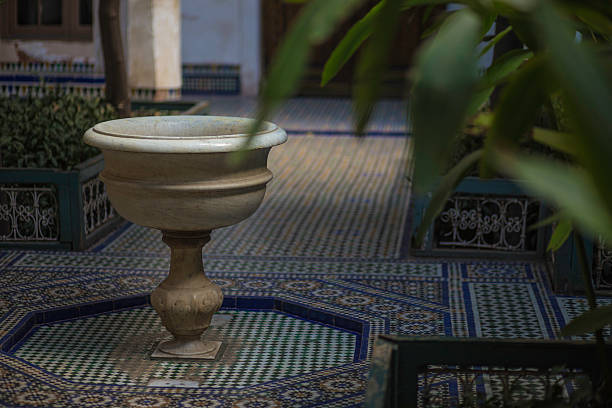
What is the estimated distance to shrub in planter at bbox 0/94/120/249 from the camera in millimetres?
4051

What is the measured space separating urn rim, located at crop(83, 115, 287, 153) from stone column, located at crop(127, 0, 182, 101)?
5.62 m

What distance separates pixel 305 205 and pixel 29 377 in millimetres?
2696

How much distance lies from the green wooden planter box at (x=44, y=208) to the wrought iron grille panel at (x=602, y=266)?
2.25 m

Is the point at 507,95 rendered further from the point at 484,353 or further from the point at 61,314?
the point at 61,314

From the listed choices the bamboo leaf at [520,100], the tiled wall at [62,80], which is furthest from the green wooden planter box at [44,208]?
the tiled wall at [62,80]

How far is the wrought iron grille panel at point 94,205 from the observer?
4223mm

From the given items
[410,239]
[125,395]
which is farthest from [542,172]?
[410,239]

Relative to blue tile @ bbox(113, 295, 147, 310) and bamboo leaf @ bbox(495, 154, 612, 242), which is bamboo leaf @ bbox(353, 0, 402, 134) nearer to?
bamboo leaf @ bbox(495, 154, 612, 242)

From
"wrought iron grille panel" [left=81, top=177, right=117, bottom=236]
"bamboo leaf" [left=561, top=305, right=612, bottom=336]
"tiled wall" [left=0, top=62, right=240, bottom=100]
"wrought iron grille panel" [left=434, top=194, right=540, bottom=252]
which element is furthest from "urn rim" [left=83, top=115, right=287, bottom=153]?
"tiled wall" [left=0, top=62, right=240, bottom=100]

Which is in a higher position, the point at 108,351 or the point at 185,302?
the point at 185,302

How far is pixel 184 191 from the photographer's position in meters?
2.57

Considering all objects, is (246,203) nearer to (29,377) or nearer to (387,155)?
(29,377)

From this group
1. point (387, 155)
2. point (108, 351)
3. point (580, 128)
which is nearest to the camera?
point (580, 128)

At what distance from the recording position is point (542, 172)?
0.79 m
